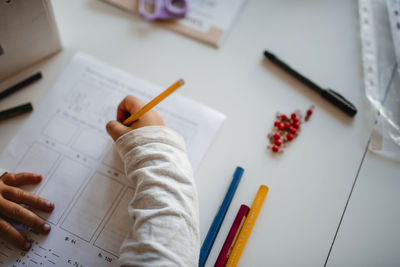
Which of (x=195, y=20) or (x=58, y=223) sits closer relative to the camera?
(x=58, y=223)

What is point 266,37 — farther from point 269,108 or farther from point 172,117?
point 172,117

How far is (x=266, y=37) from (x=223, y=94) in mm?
161

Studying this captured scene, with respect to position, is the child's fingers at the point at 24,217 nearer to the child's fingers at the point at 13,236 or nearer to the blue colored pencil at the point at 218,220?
the child's fingers at the point at 13,236

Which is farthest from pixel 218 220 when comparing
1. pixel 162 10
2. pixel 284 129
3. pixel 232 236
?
pixel 162 10

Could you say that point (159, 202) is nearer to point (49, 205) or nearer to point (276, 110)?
point (49, 205)

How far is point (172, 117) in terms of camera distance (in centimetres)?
56

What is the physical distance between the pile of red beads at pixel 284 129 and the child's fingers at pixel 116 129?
0.25m

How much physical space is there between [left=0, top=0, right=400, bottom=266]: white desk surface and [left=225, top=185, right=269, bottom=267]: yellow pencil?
0.04 ft

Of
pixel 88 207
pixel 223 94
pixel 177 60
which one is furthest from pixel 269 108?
pixel 88 207

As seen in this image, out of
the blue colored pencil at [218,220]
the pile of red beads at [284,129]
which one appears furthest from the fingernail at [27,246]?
the pile of red beads at [284,129]

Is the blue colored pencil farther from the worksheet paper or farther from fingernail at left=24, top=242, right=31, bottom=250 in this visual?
fingernail at left=24, top=242, right=31, bottom=250

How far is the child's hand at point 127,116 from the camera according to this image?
50 centimetres

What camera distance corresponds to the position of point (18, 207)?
0.47m

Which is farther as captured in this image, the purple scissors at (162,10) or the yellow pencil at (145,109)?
the purple scissors at (162,10)
